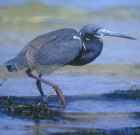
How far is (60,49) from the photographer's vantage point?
1106 centimetres

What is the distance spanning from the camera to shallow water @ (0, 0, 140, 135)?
945 cm

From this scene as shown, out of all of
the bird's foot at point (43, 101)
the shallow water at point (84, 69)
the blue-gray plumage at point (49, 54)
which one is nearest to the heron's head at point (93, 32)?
the blue-gray plumage at point (49, 54)

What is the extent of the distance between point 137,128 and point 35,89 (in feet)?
9.28

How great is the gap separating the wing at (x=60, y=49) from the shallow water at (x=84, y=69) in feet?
1.79

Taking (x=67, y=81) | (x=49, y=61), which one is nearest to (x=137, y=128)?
(x=49, y=61)

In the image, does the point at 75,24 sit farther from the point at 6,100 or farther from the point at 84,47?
the point at 6,100

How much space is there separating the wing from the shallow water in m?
0.55

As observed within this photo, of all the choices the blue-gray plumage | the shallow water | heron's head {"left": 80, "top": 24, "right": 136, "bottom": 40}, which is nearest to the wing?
the blue-gray plumage

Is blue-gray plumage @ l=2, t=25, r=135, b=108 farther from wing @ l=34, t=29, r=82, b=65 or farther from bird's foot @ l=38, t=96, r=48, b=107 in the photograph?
bird's foot @ l=38, t=96, r=48, b=107

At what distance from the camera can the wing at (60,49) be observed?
1099 cm

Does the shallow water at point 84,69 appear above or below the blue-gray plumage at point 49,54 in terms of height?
below

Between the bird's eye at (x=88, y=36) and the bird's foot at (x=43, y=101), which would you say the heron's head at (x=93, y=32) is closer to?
the bird's eye at (x=88, y=36)

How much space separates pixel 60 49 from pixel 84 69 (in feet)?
7.06

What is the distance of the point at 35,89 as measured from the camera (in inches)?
461
